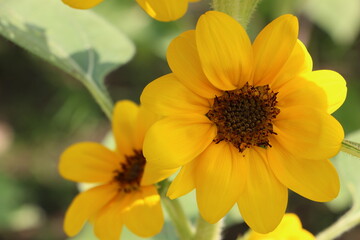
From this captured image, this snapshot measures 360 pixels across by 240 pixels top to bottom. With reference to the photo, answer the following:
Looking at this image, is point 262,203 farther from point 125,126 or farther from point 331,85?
point 125,126

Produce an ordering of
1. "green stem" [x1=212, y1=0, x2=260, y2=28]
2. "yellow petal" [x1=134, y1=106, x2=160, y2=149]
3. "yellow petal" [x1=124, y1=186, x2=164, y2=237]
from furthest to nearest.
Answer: "yellow petal" [x1=134, y1=106, x2=160, y2=149], "yellow petal" [x1=124, y1=186, x2=164, y2=237], "green stem" [x1=212, y1=0, x2=260, y2=28]

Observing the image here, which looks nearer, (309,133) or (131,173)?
(309,133)

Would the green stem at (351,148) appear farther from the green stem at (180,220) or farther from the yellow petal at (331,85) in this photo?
the green stem at (180,220)

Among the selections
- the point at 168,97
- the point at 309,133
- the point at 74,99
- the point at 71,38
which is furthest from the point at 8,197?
the point at 309,133

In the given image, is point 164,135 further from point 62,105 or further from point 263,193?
point 62,105

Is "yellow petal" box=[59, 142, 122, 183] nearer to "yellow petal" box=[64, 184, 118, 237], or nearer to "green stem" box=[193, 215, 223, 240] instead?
"yellow petal" box=[64, 184, 118, 237]

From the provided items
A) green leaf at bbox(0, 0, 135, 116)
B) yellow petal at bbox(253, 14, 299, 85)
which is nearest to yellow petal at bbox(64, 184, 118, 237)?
green leaf at bbox(0, 0, 135, 116)

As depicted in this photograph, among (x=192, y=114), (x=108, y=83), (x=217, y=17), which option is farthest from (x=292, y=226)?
(x=108, y=83)
